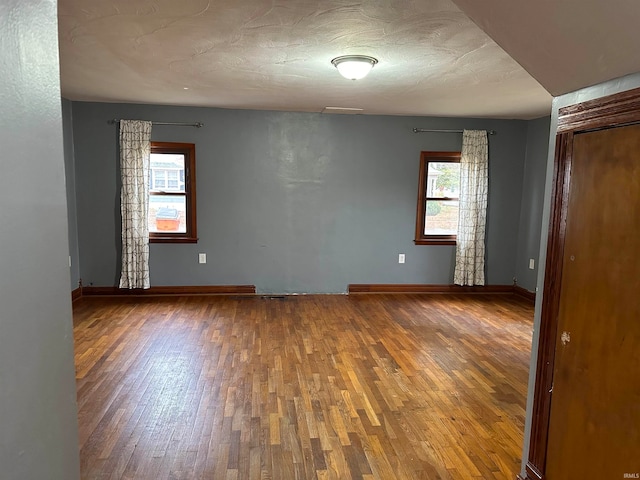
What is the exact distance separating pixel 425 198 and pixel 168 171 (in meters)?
3.36

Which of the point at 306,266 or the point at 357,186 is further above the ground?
the point at 357,186

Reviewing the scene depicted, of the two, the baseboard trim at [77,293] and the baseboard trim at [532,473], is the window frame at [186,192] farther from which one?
the baseboard trim at [532,473]

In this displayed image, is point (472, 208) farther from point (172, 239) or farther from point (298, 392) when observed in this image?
point (172, 239)

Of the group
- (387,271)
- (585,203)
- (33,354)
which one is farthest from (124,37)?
(387,271)

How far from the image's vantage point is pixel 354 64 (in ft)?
9.17

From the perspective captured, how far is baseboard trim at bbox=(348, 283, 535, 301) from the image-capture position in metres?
5.57

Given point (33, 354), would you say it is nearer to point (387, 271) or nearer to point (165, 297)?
point (165, 297)

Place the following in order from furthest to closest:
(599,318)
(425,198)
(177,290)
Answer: (425,198), (177,290), (599,318)

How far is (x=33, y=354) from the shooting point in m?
0.89

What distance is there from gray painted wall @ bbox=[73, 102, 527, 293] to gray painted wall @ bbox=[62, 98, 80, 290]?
0.23ft

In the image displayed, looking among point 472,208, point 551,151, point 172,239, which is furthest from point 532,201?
point 172,239

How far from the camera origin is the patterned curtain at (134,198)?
192 inches

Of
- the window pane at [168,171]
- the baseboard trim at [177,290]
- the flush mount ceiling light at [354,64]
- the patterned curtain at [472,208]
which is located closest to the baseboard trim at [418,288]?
the patterned curtain at [472,208]

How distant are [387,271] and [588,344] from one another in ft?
13.4
